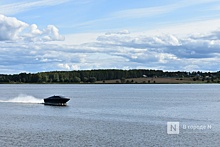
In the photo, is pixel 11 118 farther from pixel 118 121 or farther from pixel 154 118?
pixel 154 118

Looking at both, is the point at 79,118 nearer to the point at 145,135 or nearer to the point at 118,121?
the point at 118,121

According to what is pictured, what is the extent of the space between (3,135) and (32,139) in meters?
4.53

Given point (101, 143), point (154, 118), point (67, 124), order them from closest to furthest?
point (101, 143), point (67, 124), point (154, 118)

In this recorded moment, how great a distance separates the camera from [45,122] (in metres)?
57.7

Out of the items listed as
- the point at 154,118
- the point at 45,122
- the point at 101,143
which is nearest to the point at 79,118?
the point at 45,122

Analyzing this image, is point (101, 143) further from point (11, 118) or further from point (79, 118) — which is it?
point (11, 118)

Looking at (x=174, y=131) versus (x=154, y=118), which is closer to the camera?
(x=174, y=131)

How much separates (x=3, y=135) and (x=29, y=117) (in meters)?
19.1

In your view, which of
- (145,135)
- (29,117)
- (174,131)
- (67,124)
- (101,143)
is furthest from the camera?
(29,117)

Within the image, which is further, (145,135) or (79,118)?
(79,118)

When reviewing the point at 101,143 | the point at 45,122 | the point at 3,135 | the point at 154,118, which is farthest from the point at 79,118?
the point at 101,143

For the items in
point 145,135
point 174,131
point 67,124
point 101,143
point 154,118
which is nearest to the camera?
point 101,143

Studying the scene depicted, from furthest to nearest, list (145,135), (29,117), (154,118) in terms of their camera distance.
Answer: (29,117)
(154,118)
(145,135)

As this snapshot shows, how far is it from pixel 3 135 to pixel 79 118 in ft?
60.4
